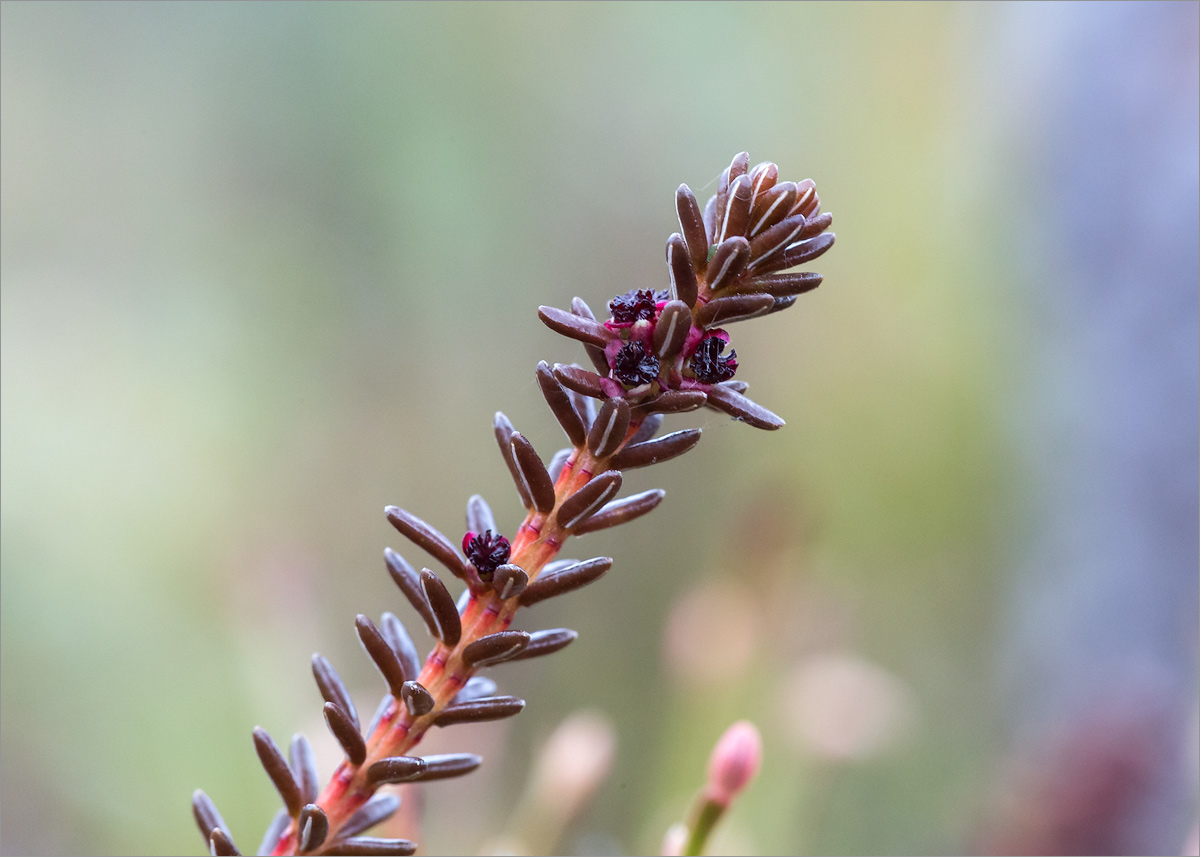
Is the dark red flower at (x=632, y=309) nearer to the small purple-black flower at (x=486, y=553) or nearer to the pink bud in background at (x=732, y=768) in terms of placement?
the small purple-black flower at (x=486, y=553)

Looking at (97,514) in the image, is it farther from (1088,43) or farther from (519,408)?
(1088,43)

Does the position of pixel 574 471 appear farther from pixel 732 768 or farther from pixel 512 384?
pixel 512 384

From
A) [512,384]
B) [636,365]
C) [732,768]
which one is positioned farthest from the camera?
[512,384]

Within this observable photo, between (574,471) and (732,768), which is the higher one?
(574,471)

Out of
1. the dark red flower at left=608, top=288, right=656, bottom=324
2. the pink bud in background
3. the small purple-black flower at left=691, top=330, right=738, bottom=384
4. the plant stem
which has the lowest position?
the pink bud in background

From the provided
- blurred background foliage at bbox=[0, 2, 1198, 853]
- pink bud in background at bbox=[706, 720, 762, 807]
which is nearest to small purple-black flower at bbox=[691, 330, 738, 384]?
pink bud in background at bbox=[706, 720, 762, 807]

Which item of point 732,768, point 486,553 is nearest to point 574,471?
point 486,553

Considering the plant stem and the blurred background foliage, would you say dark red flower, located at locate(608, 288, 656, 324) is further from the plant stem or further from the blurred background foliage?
the blurred background foliage
